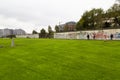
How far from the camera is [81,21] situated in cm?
12294

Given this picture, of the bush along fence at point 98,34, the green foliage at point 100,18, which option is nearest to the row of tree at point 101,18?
the green foliage at point 100,18

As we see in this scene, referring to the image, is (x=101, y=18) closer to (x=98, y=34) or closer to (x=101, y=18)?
(x=101, y=18)

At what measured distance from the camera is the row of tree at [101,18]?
9947 cm

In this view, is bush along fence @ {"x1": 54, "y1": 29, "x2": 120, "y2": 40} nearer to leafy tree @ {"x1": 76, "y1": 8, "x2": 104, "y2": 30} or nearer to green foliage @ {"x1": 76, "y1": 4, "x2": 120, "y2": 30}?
green foliage @ {"x1": 76, "y1": 4, "x2": 120, "y2": 30}

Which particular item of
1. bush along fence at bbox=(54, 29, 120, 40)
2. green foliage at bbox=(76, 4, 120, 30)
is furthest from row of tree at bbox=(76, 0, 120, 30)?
bush along fence at bbox=(54, 29, 120, 40)

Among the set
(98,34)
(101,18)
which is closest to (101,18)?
(101,18)

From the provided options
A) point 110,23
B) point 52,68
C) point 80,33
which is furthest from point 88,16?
point 52,68

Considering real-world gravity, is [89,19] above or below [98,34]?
above

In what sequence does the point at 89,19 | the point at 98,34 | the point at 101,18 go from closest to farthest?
1. the point at 98,34
2. the point at 101,18
3. the point at 89,19

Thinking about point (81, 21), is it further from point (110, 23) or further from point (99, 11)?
point (110, 23)

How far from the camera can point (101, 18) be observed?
109 meters

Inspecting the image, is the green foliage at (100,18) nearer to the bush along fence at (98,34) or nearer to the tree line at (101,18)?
the tree line at (101,18)

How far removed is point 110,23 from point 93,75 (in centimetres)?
9673

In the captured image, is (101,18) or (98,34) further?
(101,18)
